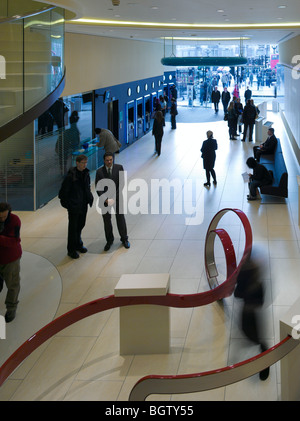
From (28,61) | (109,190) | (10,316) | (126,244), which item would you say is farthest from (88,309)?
(28,61)

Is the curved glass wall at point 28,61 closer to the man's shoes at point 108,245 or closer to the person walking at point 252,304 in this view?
the man's shoes at point 108,245

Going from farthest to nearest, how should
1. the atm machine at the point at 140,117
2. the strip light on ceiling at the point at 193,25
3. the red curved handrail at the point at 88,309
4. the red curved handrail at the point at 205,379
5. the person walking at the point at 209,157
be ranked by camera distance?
the atm machine at the point at 140,117
the person walking at the point at 209,157
the strip light on ceiling at the point at 193,25
the red curved handrail at the point at 88,309
the red curved handrail at the point at 205,379

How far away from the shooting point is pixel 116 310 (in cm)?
761

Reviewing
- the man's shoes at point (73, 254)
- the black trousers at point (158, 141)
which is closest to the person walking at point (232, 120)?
the black trousers at point (158, 141)

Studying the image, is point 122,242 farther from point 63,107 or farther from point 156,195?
point 63,107

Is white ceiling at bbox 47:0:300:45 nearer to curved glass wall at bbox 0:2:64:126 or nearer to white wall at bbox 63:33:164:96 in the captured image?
curved glass wall at bbox 0:2:64:126

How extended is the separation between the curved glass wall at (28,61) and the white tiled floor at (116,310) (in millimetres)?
2580

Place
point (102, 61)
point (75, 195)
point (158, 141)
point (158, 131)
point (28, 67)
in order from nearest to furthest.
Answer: point (28, 67) < point (75, 195) < point (102, 61) < point (158, 131) < point (158, 141)

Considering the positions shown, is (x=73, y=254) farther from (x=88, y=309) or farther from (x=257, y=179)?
(x=257, y=179)

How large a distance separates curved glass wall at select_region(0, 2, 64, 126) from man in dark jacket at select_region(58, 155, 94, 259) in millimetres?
1279

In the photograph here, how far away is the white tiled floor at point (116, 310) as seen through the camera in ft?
19.0

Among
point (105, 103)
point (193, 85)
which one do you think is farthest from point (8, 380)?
point (193, 85)

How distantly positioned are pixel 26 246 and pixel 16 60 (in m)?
3.54

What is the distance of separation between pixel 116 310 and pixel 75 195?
8.94 ft
